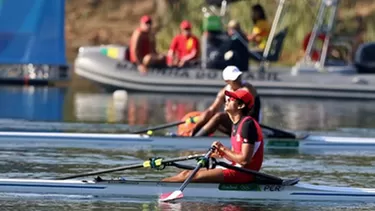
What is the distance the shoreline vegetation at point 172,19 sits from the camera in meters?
33.5

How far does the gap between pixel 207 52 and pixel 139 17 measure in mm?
10208

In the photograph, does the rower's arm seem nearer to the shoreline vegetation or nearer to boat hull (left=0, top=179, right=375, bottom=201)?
boat hull (left=0, top=179, right=375, bottom=201)

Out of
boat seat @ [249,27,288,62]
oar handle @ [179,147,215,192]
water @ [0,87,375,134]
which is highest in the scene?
boat seat @ [249,27,288,62]

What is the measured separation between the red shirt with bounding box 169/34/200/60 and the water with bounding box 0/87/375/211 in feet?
3.79

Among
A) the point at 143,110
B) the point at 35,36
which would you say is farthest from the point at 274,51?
the point at 35,36

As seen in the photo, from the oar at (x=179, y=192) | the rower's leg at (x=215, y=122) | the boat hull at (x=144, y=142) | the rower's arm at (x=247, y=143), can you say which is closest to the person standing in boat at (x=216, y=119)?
the rower's leg at (x=215, y=122)

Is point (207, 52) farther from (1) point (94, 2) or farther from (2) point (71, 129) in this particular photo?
(1) point (94, 2)

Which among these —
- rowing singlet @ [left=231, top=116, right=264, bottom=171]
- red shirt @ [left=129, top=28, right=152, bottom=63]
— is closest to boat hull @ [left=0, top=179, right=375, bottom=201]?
rowing singlet @ [left=231, top=116, right=264, bottom=171]

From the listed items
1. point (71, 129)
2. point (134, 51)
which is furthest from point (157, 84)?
point (71, 129)

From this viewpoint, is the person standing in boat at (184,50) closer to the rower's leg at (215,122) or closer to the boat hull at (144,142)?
the boat hull at (144,142)

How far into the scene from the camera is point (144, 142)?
1773 cm

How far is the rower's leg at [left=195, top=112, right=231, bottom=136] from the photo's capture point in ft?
56.6

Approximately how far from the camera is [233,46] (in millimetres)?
26359

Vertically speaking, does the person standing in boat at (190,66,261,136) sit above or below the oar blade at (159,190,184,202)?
above
